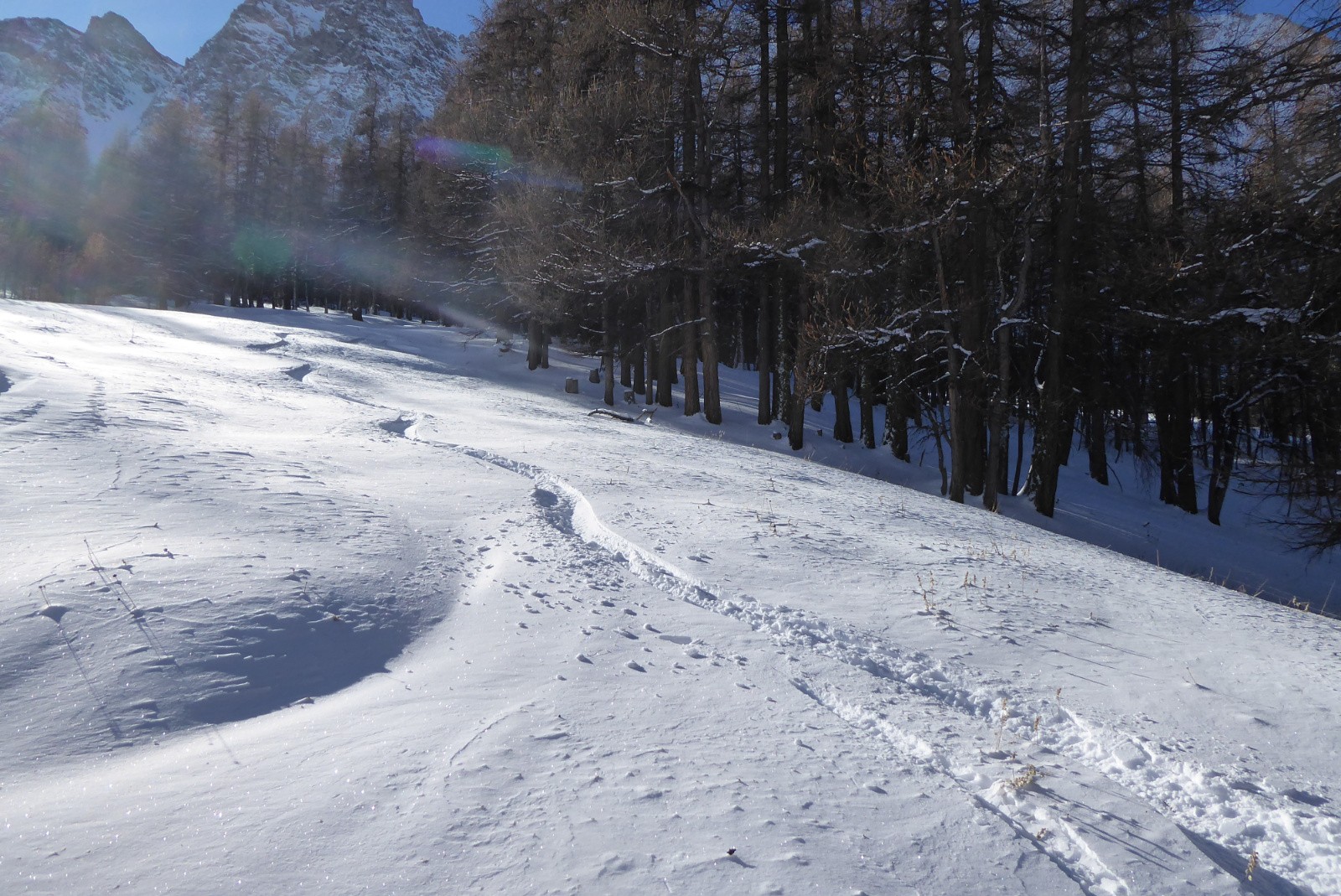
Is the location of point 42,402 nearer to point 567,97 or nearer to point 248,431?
point 248,431

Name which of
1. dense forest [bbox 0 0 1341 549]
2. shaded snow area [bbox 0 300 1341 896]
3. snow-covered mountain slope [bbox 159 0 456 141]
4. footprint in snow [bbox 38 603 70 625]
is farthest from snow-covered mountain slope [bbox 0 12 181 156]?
footprint in snow [bbox 38 603 70 625]

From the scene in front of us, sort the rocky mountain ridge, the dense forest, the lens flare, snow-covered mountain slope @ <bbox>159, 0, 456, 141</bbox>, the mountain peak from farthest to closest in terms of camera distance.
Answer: the mountain peak → the rocky mountain ridge → snow-covered mountain slope @ <bbox>159, 0, 456, 141</bbox> → the lens flare → the dense forest

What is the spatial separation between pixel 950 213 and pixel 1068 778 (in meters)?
11.1

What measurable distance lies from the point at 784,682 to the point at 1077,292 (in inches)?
548

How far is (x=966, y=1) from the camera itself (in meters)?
14.7

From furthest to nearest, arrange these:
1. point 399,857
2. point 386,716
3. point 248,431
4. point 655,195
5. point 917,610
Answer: point 655,195 < point 248,431 < point 917,610 < point 386,716 < point 399,857

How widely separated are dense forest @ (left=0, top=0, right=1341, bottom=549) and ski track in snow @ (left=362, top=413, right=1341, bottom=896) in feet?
31.2

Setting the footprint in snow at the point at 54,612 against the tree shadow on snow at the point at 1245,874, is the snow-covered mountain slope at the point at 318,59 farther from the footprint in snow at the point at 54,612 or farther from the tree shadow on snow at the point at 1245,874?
the tree shadow on snow at the point at 1245,874

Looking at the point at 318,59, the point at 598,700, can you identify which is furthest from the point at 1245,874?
the point at 318,59

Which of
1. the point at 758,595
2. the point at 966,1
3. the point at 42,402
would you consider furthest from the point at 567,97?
the point at 758,595

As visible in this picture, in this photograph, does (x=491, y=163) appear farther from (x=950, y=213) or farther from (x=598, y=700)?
(x=598, y=700)

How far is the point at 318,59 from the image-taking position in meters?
167

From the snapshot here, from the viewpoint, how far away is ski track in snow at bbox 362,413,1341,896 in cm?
250

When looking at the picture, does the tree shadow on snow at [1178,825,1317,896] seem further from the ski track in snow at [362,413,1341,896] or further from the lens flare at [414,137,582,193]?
the lens flare at [414,137,582,193]
